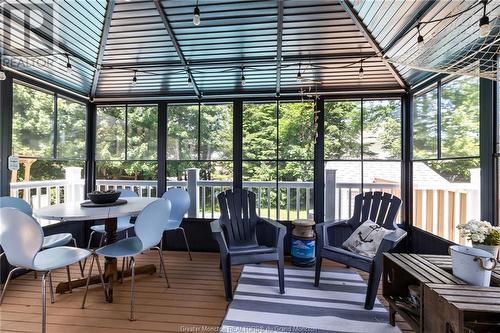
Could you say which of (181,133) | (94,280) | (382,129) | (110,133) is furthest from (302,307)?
(110,133)

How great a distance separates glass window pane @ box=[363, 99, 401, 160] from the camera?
366 centimetres

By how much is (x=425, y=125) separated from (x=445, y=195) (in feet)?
2.96

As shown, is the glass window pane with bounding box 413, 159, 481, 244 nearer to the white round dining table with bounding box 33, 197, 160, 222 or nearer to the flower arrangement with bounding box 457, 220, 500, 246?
the flower arrangement with bounding box 457, 220, 500, 246

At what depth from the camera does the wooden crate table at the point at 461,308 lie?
1312 millimetres

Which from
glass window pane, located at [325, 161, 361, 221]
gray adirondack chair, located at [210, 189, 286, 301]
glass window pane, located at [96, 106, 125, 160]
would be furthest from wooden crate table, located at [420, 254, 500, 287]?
glass window pane, located at [96, 106, 125, 160]

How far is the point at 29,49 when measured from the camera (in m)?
2.80

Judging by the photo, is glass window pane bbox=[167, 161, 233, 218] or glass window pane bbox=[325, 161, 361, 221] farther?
glass window pane bbox=[167, 161, 233, 218]

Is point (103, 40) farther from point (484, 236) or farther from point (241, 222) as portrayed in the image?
point (484, 236)

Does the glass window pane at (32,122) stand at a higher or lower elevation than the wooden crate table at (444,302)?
higher

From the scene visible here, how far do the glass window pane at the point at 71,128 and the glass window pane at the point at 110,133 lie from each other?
0.22 m

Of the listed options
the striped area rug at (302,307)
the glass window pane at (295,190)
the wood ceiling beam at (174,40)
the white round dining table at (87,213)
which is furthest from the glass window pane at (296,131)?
the white round dining table at (87,213)

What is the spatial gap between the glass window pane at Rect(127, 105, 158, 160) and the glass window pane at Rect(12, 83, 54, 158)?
3.26ft

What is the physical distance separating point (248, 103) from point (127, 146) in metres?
2.05

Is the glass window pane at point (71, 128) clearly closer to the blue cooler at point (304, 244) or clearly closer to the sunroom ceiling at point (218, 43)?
the sunroom ceiling at point (218, 43)
